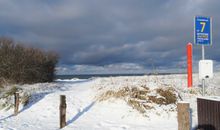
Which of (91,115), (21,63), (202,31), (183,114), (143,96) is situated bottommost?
(91,115)

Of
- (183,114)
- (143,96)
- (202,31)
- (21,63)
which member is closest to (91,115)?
(143,96)

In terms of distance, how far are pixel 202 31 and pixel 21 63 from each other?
15346 millimetres

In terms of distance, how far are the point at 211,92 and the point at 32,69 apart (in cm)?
1336

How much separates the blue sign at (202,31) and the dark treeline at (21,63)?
1506 cm

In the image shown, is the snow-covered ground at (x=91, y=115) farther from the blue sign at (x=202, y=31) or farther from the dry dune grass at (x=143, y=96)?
the blue sign at (x=202, y=31)

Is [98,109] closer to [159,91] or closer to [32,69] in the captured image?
[159,91]

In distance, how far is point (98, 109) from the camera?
1291 cm

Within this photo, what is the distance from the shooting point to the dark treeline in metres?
21.3

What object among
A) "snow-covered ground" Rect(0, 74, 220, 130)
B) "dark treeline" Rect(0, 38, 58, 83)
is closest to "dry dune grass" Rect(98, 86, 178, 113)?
"snow-covered ground" Rect(0, 74, 220, 130)

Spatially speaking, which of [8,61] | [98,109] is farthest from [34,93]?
[8,61]

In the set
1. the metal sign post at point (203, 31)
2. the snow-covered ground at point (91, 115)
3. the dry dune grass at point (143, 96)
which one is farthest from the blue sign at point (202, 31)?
the dry dune grass at point (143, 96)

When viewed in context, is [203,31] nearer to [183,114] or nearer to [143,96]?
[183,114]

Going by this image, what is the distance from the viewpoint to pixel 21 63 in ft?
71.9

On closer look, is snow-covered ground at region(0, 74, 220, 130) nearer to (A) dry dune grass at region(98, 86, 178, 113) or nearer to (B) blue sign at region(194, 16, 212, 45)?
(A) dry dune grass at region(98, 86, 178, 113)
